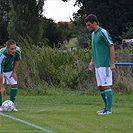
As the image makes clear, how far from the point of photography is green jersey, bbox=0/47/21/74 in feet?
42.3

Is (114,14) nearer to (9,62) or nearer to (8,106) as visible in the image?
(9,62)

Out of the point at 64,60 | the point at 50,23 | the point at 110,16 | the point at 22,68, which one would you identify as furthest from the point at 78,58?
the point at 50,23

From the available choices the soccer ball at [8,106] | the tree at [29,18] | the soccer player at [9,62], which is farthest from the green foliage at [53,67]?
the tree at [29,18]

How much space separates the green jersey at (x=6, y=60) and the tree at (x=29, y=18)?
35915 millimetres

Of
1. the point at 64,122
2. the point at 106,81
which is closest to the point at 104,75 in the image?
the point at 106,81

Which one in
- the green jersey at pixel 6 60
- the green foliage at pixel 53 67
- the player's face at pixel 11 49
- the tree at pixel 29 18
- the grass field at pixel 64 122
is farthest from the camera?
the tree at pixel 29 18

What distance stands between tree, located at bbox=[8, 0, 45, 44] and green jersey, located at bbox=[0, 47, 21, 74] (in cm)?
3591

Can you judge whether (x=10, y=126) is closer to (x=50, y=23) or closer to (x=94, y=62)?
(x=94, y=62)

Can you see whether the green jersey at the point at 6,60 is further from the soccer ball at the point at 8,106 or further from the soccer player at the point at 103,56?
the soccer player at the point at 103,56

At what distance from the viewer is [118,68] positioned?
20.1 metres

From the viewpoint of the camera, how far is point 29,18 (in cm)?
4962

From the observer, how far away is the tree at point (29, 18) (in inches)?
1944

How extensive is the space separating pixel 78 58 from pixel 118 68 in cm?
277

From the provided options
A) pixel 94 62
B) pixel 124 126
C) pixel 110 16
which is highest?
pixel 110 16
